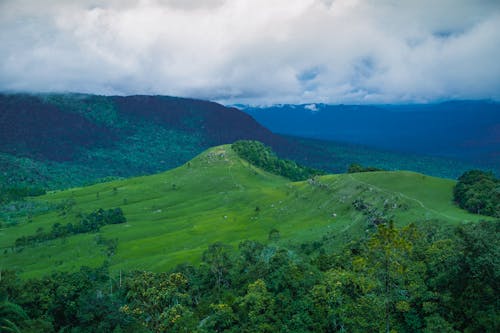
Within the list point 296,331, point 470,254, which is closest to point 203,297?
point 296,331

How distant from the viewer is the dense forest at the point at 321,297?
46.2 meters

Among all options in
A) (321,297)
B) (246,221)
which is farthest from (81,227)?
(321,297)

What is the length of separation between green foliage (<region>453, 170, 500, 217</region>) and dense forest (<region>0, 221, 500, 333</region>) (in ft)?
149

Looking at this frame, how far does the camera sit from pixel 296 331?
50188 mm

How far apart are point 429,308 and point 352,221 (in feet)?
229

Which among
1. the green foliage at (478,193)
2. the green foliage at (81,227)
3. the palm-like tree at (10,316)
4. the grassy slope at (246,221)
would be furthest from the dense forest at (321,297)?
the green foliage at (81,227)

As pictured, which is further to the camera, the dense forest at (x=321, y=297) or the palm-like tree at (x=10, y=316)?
the palm-like tree at (x=10, y=316)

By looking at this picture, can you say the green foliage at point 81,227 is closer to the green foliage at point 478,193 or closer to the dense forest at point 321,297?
the dense forest at point 321,297

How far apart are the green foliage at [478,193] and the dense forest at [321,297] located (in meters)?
45.4

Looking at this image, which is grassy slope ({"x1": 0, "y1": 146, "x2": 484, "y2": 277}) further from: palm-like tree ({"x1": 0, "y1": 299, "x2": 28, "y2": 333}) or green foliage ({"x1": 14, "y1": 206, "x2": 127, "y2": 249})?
palm-like tree ({"x1": 0, "y1": 299, "x2": 28, "y2": 333})

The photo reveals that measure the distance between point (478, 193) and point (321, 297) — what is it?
82274mm

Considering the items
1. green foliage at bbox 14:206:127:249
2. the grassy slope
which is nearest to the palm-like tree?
the grassy slope

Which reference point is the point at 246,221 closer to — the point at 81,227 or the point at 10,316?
the point at 81,227

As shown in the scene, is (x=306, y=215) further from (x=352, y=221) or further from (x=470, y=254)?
(x=470, y=254)
